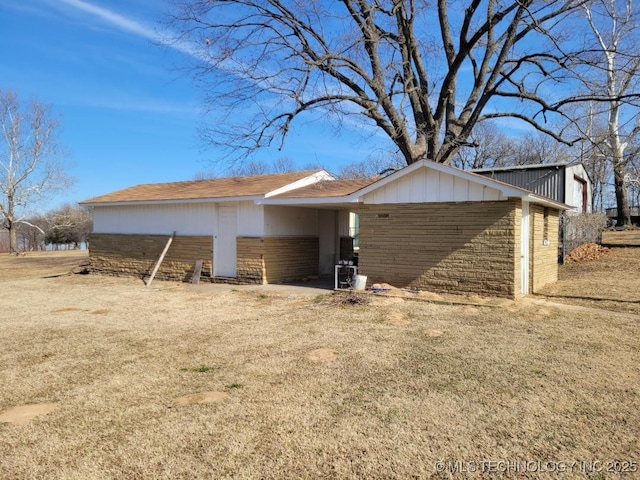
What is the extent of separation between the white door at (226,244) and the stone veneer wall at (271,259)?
423 millimetres

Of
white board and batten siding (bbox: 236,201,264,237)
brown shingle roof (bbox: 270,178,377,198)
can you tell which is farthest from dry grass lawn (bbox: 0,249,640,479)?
white board and batten siding (bbox: 236,201,264,237)

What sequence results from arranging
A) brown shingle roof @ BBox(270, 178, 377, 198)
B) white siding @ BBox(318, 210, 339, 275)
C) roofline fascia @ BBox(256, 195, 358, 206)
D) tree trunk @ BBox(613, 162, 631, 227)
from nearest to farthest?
roofline fascia @ BBox(256, 195, 358, 206) → brown shingle roof @ BBox(270, 178, 377, 198) → white siding @ BBox(318, 210, 339, 275) → tree trunk @ BBox(613, 162, 631, 227)

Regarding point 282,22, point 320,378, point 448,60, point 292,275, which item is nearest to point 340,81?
point 282,22

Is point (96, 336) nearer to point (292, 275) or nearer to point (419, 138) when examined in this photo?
point (292, 275)

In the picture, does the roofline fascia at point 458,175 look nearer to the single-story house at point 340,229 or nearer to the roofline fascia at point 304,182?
the single-story house at point 340,229

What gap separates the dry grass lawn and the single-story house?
2.11 m

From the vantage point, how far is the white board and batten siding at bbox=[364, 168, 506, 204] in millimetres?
10094

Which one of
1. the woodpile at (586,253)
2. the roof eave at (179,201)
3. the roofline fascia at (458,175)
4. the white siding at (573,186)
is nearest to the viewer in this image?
the roofline fascia at (458,175)

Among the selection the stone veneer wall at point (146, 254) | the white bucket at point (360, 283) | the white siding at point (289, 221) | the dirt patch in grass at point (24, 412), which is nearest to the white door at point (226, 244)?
the stone veneer wall at point (146, 254)

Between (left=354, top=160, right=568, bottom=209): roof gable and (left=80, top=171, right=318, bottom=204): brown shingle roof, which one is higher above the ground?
(left=80, top=171, right=318, bottom=204): brown shingle roof

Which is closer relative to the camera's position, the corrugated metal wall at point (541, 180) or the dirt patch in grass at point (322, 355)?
the dirt patch in grass at point (322, 355)

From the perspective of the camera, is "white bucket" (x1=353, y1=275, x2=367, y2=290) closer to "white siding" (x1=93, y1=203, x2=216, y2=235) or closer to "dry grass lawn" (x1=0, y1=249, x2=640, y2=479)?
"dry grass lawn" (x1=0, y1=249, x2=640, y2=479)

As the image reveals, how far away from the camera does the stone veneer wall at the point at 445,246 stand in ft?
32.4

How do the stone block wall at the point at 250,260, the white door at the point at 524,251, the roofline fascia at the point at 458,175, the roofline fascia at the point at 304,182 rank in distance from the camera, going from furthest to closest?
the roofline fascia at the point at 304,182 < the stone block wall at the point at 250,260 < the white door at the point at 524,251 < the roofline fascia at the point at 458,175
